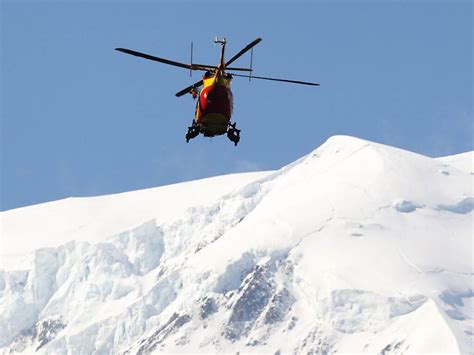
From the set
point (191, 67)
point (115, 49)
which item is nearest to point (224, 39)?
point (191, 67)

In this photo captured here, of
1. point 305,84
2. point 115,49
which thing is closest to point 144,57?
point 115,49

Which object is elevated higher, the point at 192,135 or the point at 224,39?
the point at 224,39

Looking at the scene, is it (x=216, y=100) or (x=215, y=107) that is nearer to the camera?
(x=215, y=107)

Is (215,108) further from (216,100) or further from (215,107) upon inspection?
(216,100)

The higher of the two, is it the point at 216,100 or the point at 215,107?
the point at 216,100

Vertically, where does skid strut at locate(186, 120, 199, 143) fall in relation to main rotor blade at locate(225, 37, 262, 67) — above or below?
below

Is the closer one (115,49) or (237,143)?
(115,49)

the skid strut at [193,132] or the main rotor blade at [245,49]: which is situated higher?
the main rotor blade at [245,49]

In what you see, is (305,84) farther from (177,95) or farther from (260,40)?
(177,95)

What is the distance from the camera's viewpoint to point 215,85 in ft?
298

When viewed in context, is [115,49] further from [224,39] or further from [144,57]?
[224,39]

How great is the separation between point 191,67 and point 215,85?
2520mm

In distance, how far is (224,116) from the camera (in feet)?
295

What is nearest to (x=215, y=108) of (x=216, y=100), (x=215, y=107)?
(x=215, y=107)
